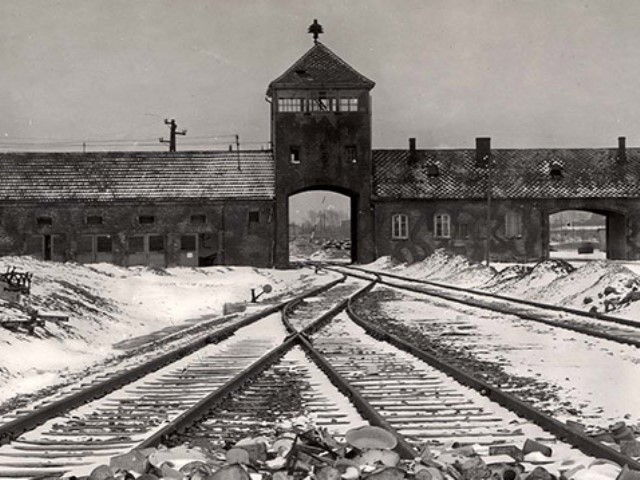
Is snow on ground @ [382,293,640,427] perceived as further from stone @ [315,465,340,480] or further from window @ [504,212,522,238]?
window @ [504,212,522,238]

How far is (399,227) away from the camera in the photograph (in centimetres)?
4678

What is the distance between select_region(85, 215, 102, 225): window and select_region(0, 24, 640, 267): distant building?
5 cm

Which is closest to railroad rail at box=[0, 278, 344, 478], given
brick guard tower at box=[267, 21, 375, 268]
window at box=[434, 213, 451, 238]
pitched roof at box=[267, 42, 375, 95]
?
brick guard tower at box=[267, 21, 375, 268]

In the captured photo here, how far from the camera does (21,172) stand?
151 feet

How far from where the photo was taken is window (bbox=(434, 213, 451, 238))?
47.0 m

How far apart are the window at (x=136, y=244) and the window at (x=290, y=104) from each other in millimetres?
9822

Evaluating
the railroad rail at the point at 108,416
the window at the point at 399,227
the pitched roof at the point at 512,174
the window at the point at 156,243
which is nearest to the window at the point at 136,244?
the window at the point at 156,243

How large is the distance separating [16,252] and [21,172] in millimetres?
4799

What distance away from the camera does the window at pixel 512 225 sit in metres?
47.0

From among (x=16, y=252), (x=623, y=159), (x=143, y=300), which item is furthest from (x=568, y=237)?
(x=143, y=300)

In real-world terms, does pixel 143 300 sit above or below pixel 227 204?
below

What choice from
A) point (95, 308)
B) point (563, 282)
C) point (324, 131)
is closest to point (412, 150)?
point (324, 131)

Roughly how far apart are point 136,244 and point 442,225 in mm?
15987

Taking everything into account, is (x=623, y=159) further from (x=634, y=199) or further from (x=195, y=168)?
(x=195, y=168)
